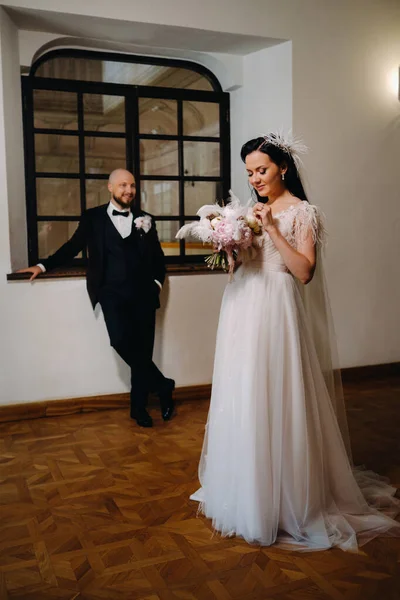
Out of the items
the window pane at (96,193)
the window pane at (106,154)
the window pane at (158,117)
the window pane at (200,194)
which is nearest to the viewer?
the window pane at (158,117)

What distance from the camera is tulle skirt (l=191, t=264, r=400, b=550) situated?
263 cm

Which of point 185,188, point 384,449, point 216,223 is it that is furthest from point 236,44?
point 384,449

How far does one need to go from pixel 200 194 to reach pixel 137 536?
3.76 meters

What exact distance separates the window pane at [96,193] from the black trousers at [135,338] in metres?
5.61

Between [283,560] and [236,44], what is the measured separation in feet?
14.1

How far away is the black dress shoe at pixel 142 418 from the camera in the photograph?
14.5ft

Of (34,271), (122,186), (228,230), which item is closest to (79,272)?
(34,271)

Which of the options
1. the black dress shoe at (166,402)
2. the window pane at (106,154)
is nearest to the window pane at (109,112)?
the window pane at (106,154)

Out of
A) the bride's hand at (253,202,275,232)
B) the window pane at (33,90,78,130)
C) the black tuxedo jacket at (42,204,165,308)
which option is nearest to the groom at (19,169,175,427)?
the black tuxedo jacket at (42,204,165,308)

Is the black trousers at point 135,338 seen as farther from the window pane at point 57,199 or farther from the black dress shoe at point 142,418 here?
the window pane at point 57,199

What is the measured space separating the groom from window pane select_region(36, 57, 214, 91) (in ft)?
5.82

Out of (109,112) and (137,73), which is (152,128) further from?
(109,112)

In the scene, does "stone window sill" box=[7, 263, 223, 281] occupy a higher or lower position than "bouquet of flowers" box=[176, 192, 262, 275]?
lower

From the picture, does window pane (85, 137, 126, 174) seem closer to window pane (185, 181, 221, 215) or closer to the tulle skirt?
window pane (185, 181, 221, 215)
